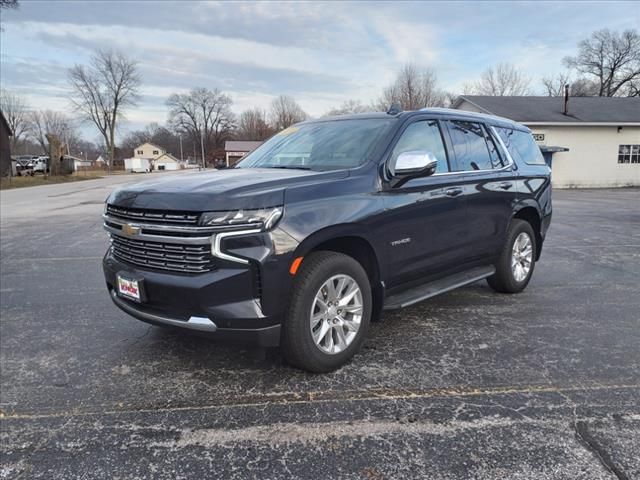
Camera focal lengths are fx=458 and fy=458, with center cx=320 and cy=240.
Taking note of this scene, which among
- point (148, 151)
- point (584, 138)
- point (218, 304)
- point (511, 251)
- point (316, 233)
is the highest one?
point (148, 151)

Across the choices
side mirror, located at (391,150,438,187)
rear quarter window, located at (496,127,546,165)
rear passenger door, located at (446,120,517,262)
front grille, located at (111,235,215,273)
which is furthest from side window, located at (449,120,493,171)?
front grille, located at (111,235,215,273)

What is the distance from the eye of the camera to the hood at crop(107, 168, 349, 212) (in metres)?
2.79

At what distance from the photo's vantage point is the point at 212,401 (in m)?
2.97

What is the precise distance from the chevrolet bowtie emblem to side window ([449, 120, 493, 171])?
9.56ft

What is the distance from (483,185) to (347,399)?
8.66 ft

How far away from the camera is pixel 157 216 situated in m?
2.97

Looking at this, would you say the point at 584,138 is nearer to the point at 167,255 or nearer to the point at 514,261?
the point at 514,261

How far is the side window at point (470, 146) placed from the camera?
441 centimetres

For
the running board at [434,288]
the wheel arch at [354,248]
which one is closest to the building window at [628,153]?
the running board at [434,288]

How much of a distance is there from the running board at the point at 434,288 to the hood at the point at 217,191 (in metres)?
1.12

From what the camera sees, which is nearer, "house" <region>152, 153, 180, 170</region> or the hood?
the hood

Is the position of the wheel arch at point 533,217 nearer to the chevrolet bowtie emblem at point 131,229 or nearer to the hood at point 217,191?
the hood at point 217,191

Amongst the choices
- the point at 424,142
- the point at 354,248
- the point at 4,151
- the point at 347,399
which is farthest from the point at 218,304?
the point at 4,151

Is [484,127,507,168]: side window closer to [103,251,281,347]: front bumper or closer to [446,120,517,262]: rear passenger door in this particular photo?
[446,120,517,262]: rear passenger door
